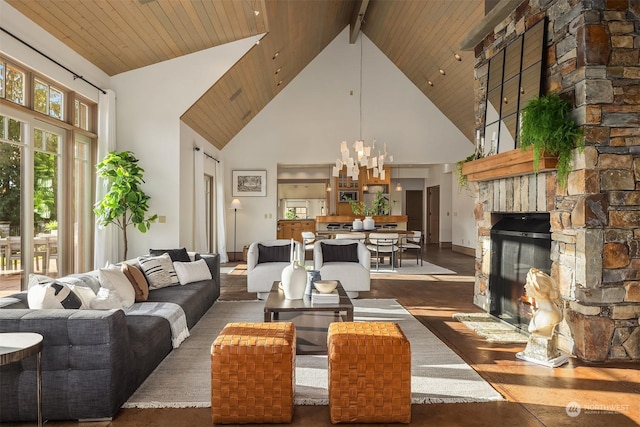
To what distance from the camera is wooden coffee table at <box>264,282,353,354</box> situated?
3.65m

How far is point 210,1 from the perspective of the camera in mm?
5430

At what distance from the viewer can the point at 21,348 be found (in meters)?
2.06

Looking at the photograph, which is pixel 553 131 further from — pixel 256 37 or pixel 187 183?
pixel 187 183

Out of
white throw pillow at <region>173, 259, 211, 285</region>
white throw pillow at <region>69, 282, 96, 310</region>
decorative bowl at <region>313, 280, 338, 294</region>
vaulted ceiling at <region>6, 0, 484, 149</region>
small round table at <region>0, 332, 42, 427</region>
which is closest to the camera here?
small round table at <region>0, 332, 42, 427</region>

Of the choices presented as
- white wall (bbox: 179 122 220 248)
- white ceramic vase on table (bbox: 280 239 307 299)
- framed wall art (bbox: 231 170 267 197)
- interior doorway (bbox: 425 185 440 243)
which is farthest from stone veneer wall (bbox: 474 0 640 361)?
interior doorway (bbox: 425 185 440 243)

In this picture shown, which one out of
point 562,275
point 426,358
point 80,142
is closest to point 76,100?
point 80,142

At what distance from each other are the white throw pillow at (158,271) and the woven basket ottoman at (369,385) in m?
2.81

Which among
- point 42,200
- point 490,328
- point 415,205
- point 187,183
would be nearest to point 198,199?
point 187,183

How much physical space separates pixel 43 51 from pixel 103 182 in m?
1.98

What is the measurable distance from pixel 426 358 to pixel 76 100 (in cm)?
564

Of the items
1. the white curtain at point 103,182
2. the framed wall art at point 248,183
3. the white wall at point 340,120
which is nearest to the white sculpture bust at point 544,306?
the white curtain at point 103,182

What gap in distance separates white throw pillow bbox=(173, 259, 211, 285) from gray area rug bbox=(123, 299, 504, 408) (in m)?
0.77

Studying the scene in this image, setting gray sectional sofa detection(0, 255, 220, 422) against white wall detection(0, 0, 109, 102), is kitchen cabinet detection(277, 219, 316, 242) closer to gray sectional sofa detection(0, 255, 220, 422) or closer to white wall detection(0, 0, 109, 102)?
white wall detection(0, 0, 109, 102)

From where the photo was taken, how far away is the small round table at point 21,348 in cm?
199
